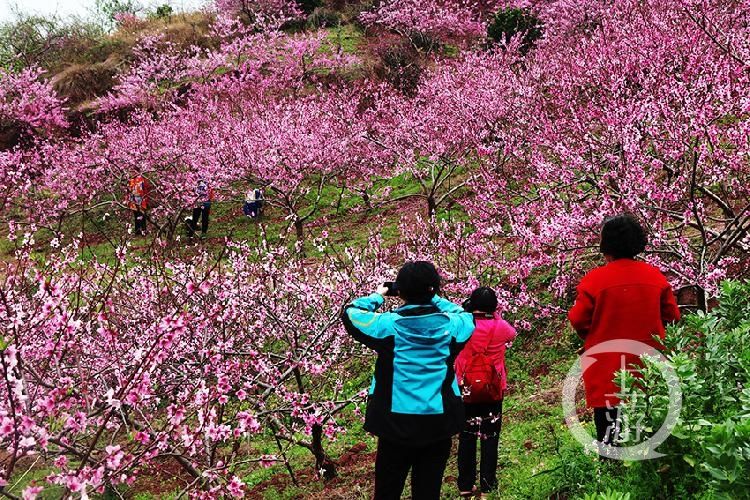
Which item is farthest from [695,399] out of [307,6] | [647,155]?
[307,6]

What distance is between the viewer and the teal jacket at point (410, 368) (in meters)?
2.96

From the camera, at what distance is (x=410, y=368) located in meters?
2.98

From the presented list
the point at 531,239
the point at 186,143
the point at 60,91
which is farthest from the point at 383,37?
the point at 531,239

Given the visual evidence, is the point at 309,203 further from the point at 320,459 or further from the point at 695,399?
the point at 695,399

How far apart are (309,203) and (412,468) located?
51.8 feet

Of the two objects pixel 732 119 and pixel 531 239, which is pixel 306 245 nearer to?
pixel 531 239

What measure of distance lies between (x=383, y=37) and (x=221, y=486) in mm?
27600

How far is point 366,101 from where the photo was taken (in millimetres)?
22391

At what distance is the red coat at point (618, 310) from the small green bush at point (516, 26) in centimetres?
1946

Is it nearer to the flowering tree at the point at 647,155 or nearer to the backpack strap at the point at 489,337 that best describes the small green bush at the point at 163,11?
the flowering tree at the point at 647,155

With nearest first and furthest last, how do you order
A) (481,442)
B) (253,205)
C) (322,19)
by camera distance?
1. (481,442)
2. (253,205)
3. (322,19)

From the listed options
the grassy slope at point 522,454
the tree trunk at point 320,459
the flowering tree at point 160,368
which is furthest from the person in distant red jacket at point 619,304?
the tree trunk at point 320,459

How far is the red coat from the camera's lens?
127 inches

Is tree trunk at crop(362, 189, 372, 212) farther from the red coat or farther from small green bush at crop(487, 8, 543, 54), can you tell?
the red coat
